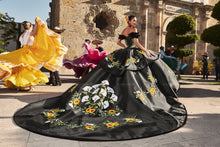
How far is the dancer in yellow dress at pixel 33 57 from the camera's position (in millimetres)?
4535

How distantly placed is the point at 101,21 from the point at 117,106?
12682mm

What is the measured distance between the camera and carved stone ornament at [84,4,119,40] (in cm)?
1295

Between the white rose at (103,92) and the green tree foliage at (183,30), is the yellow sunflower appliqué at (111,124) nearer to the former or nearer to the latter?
the white rose at (103,92)

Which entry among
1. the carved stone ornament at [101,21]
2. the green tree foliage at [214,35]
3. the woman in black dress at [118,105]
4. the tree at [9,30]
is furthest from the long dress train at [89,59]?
the tree at [9,30]

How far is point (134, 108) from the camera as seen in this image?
259 centimetres

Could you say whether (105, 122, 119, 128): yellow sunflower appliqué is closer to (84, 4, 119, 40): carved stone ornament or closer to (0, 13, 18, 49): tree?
(84, 4, 119, 40): carved stone ornament

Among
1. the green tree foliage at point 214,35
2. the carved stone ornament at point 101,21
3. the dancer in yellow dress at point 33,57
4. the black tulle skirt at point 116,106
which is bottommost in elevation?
the black tulle skirt at point 116,106

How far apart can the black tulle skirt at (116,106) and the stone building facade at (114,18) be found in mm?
10098

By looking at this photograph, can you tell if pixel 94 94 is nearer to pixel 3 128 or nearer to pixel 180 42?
pixel 3 128

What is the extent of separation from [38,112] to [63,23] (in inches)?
428

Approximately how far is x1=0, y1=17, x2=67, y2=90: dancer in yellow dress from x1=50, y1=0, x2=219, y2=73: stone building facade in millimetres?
7758

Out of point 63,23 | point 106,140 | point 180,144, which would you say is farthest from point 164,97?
point 63,23

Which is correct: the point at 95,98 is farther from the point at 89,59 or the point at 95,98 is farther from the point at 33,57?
the point at 89,59

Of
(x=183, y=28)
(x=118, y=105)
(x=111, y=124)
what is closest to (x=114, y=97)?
(x=118, y=105)
